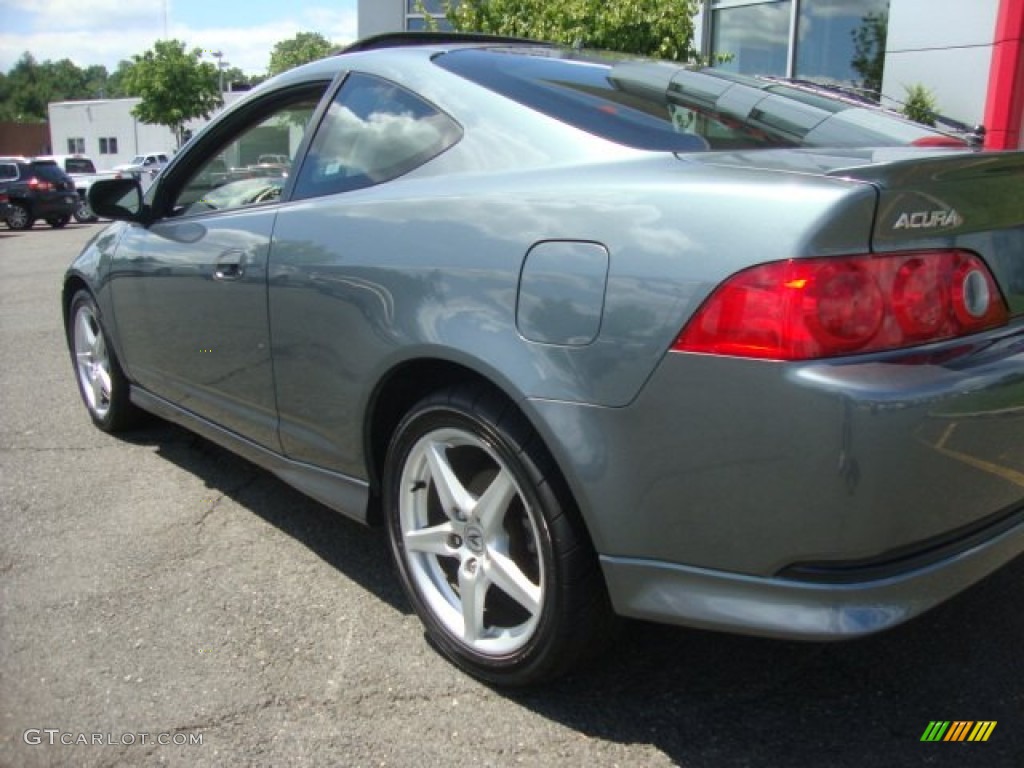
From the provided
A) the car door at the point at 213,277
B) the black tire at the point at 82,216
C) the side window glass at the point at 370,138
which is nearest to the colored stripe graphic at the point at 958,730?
the side window glass at the point at 370,138

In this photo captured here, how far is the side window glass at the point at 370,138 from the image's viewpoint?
258cm

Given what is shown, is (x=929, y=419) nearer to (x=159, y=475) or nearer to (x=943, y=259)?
(x=943, y=259)

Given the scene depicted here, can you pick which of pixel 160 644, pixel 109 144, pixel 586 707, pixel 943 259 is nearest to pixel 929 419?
pixel 943 259

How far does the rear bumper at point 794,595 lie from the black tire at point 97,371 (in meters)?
3.12

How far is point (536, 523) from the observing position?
6.98 ft

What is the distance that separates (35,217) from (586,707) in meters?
23.7

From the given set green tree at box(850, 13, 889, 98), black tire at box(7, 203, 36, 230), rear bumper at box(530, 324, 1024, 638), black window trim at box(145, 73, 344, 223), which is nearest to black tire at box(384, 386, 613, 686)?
rear bumper at box(530, 324, 1024, 638)

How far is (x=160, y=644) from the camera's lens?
2660 mm

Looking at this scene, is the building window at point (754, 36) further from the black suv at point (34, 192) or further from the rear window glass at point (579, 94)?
the black suv at point (34, 192)

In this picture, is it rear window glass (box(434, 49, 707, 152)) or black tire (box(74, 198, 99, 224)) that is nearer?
rear window glass (box(434, 49, 707, 152))

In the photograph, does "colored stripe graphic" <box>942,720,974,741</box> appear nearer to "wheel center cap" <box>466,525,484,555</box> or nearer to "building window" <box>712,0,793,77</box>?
"wheel center cap" <box>466,525,484,555</box>

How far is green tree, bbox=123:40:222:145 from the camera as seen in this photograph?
156ft

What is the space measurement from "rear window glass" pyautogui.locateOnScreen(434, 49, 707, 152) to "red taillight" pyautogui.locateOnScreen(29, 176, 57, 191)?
74.1ft

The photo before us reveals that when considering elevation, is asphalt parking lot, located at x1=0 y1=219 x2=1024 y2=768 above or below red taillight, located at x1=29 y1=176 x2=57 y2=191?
below
